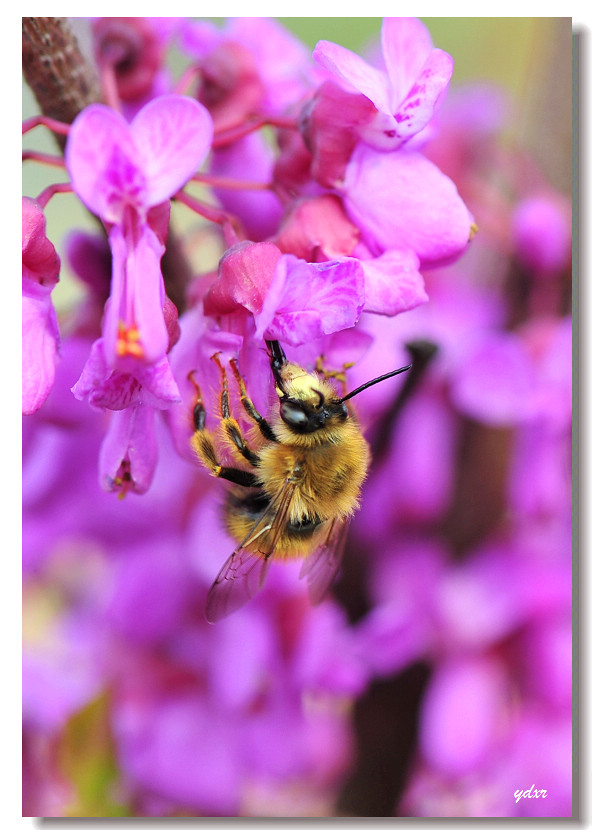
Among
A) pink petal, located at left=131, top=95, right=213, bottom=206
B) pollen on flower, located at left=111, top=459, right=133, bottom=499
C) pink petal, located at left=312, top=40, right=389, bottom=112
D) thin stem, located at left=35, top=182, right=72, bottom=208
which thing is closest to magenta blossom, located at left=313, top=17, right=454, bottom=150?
pink petal, located at left=312, top=40, right=389, bottom=112

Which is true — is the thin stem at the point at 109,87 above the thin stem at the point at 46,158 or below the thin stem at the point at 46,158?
above

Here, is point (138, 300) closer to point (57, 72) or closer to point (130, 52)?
point (57, 72)

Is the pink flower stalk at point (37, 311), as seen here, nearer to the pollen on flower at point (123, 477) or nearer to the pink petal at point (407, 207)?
the pollen on flower at point (123, 477)

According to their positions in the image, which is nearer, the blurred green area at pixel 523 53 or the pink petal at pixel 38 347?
the pink petal at pixel 38 347

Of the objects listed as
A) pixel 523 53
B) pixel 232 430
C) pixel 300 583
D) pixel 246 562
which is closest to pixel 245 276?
pixel 232 430

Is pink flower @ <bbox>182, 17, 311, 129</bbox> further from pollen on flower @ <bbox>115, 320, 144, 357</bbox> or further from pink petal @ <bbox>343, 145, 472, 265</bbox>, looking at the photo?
pollen on flower @ <bbox>115, 320, 144, 357</bbox>

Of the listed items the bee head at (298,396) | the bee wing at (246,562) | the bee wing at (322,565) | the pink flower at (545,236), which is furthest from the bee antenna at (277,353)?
the pink flower at (545,236)
